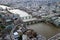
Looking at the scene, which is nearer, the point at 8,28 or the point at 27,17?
the point at 8,28

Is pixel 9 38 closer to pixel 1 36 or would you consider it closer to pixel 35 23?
pixel 1 36

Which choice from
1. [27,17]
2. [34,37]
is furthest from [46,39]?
[27,17]

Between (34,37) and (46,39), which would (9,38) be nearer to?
(34,37)

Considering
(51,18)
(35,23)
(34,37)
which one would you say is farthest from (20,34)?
(51,18)

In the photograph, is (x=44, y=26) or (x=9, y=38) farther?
(x=44, y=26)

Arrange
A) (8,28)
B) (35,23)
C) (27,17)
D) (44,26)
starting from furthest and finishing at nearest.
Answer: (27,17) → (35,23) → (44,26) → (8,28)

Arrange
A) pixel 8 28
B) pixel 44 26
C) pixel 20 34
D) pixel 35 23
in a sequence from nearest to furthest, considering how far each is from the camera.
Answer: pixel 20 34, pixel 8 28, pixel 44 26, pixel 35 23

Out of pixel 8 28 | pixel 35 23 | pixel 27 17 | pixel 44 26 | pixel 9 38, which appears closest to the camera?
pixel 9 38

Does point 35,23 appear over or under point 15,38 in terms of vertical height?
under

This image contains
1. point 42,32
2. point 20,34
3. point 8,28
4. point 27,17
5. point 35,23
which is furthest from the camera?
point 27,17
